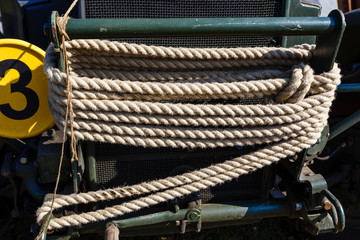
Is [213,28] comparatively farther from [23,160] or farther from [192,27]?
[23,160]

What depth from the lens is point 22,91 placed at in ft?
6.01

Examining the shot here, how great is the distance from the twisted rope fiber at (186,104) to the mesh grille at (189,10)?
0.22m

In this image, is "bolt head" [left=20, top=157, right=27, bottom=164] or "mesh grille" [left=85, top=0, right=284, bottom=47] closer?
"mesh grille" [left=85, top=0, right=284, bottom=47]

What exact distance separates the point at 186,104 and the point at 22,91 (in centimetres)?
87

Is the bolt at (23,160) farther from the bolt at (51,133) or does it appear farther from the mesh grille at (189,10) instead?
the mesh grille at (189,10)

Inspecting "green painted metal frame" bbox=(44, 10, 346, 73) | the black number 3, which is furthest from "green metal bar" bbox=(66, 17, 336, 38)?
the black number 3

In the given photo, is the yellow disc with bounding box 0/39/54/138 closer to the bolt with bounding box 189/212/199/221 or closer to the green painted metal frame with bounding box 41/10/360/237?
the green painted metal frame with bounding box 41/10/360/237

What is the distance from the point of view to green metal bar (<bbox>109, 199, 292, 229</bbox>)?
187 cm

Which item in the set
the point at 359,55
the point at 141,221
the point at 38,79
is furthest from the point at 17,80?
the point at 359,55

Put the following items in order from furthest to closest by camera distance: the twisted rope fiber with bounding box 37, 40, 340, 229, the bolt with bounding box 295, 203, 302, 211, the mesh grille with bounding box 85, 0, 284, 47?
1. the bolt with bounding box 295, 203, 302, 211
2. the mesh grille with bounding box 85, 0, 284, 47
3. the twisted rope fiber with bounding box 37, 40, 340, 229

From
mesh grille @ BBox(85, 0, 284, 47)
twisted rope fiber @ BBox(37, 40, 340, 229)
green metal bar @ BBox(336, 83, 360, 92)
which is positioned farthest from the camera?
green metal bar @ BBox(336, 83, 360, 92)

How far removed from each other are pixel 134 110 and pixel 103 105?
0.14 metres

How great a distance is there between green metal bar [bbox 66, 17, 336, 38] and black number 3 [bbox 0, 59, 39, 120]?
518 mm

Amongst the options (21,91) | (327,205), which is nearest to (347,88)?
(327,205)
